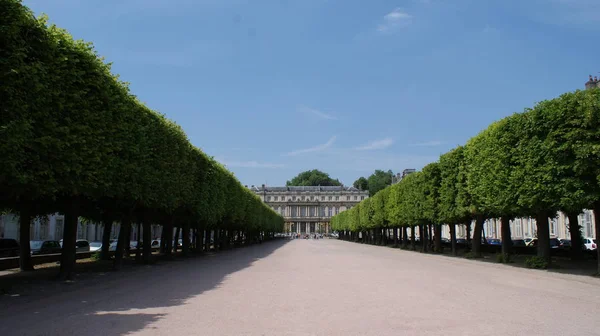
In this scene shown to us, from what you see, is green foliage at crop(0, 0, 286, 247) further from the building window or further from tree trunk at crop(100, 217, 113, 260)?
the building window

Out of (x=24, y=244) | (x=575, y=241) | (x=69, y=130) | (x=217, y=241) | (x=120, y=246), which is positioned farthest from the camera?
(x=217, y=241)

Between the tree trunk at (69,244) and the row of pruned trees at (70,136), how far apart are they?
0.04 m

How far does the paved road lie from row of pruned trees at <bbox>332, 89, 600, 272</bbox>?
16.9ft

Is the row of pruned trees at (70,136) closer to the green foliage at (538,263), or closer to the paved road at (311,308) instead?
the paved road at (311,308)

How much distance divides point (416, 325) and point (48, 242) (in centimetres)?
3891

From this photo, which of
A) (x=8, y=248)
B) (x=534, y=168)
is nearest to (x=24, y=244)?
(x=8, y=248)

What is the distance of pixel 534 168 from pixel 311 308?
16411mm

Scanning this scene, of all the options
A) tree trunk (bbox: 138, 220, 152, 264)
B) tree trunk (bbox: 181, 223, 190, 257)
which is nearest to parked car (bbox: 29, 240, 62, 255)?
tree trunk (bbox: 181, 223, 190, 257)

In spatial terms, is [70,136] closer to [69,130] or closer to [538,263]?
[69,130]

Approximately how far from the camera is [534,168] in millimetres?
23672

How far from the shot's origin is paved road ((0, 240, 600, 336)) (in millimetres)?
9336

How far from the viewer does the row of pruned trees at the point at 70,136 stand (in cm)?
1327

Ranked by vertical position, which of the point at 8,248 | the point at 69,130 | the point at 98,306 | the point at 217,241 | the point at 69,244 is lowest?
the point at 98,306

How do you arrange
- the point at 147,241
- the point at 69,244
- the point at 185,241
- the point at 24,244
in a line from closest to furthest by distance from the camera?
1. the point at 69,244
2. the point at 24,244
3. the point at 147,241
4. the point at 185,241
